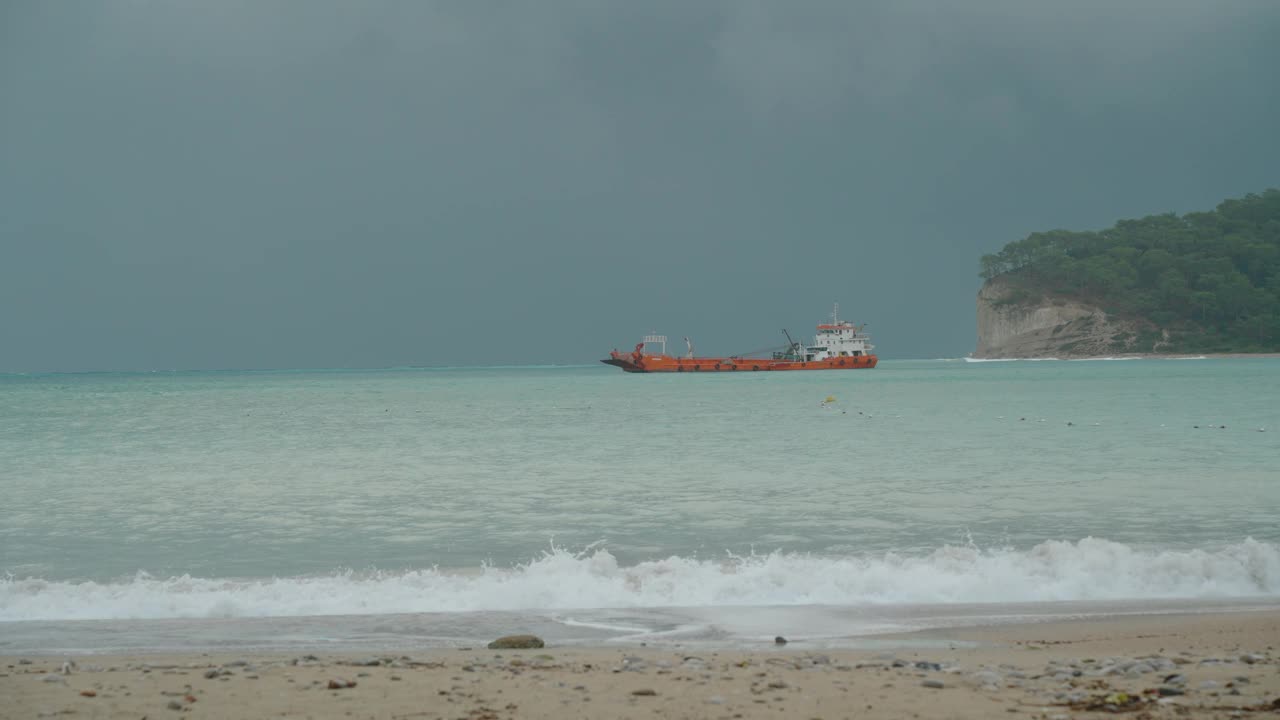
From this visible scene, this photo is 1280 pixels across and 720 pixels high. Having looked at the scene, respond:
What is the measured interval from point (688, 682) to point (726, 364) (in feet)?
411

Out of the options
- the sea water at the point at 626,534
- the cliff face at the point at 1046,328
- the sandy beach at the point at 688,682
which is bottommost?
the sea water at the point at 626,534

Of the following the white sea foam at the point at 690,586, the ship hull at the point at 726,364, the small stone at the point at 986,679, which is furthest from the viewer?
the ship hull at the point at 726,364

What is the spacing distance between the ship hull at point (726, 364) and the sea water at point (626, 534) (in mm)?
94865

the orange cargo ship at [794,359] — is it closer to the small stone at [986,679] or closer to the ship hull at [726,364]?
the ship hull at [726,364]

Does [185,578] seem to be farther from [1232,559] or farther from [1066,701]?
[1232,559]

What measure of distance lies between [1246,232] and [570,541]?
19159 cm

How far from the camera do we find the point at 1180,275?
16212 cm

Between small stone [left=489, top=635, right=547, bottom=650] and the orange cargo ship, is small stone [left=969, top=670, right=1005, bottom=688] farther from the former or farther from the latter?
the orange cargo ship

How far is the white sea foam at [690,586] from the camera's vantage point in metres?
10.1

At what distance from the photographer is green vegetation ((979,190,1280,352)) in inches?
6250

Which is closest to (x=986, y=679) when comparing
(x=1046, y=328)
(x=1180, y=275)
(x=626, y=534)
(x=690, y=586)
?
(x=690, y=586)

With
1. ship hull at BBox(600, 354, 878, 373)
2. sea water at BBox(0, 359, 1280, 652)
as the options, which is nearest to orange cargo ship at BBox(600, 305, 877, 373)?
ship hull at BBox(600, 354, 878, 373)

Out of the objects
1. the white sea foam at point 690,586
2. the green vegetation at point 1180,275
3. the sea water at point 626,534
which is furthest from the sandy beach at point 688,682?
the green vegetation at point 1180,275

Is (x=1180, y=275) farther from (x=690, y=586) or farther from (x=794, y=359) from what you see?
(x=690, y=586)
